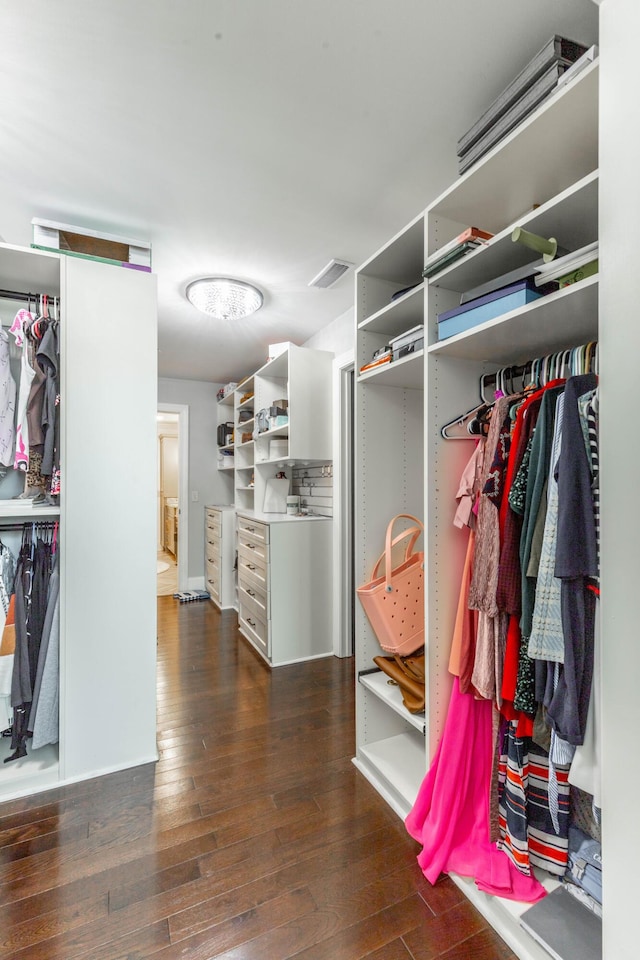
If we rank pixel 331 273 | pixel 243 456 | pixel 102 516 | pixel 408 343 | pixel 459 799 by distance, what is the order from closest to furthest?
pixel 459 799 → pixel 408 343 → pixel 102 516 → pixel 331 273 → pixel 243 456

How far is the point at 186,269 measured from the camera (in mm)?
2590

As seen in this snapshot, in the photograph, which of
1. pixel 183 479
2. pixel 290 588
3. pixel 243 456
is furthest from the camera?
pixel 183 479

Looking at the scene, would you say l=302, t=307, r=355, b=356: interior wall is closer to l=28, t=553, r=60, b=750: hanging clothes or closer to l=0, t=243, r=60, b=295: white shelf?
l=0, t=243, r=60, b=295: white shelf

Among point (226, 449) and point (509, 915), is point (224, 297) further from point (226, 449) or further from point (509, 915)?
point (509, 915)

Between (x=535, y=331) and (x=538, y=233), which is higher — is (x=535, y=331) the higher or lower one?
the lower one

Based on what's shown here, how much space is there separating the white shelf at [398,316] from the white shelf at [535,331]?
27 cm

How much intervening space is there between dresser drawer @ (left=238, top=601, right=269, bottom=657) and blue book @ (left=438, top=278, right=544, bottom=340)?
7.61 ft

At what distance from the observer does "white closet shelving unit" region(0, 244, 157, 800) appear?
1861mm

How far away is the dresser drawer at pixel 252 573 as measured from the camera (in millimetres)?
3090

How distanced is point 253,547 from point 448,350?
7.43 feet

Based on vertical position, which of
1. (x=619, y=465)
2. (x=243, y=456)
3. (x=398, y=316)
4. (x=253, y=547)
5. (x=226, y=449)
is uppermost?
(x=398, y=316)

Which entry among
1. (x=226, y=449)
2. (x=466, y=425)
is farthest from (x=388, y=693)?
(x=226, y=449)

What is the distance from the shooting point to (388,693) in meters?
1.83

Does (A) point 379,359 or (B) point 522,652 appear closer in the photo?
(B) point 522,652
